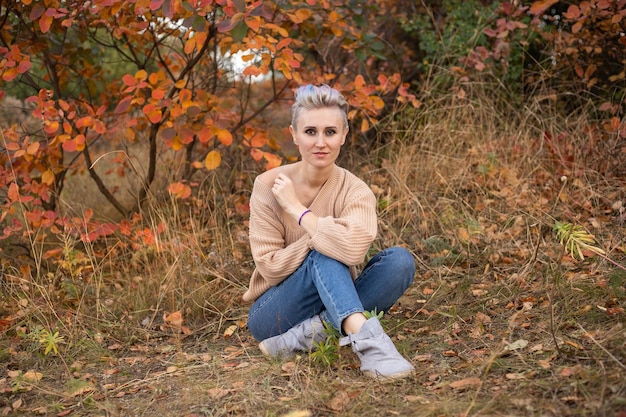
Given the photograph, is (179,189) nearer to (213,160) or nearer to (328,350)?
(213,160)

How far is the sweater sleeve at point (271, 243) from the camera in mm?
3090

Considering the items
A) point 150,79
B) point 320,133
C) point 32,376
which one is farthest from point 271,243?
point 150,79

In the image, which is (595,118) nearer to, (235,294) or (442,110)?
(442,110)

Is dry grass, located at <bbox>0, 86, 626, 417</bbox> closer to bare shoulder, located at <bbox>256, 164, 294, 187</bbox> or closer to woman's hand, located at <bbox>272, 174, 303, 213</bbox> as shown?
woman's hand, located at <bbox>272, 174, 303, 213</bbox>

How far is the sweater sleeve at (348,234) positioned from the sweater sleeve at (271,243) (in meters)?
0.13

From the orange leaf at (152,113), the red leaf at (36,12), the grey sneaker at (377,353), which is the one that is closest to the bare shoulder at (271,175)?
the grey sneaker at (377,353)

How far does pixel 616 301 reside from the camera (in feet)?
10.4

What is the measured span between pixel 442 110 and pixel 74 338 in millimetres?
3182

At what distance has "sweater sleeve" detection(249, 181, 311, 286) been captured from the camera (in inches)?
122

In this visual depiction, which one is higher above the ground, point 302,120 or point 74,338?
point 302,120

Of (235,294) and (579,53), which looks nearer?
(235,294)

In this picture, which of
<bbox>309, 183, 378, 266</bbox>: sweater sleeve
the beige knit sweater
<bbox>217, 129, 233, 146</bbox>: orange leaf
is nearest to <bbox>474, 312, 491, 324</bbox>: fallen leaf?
the beige knit sweater

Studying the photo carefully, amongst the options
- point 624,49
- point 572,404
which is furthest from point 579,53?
point 572,404

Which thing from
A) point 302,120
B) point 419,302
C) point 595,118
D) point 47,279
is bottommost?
point 419,302
